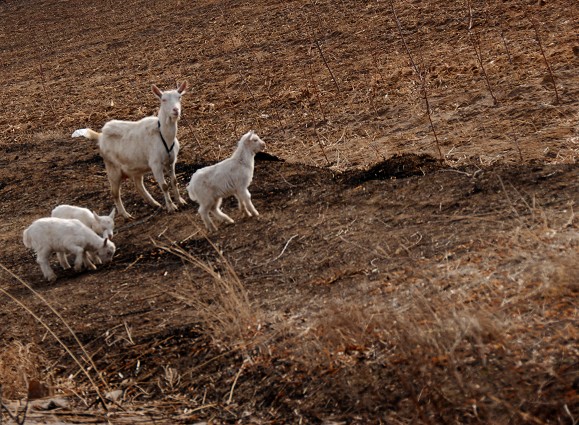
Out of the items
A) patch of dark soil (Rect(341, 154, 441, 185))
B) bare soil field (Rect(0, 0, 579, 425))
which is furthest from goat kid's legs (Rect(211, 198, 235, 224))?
patch of dark soil (Rect(341, 154, 441, 185))

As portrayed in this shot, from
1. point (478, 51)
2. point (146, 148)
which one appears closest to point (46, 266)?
point (146, 148)

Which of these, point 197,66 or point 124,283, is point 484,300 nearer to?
point 124,283

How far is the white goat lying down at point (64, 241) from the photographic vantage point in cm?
1124

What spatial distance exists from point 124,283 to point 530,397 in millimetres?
5336

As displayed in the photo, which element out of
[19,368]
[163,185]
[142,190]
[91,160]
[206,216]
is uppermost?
[19,368]

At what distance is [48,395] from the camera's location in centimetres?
828

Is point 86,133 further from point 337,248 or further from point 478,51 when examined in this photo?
point 478,51

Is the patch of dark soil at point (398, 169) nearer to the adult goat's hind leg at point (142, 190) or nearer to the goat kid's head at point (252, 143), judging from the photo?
the goat kid's head at point (252, 143)

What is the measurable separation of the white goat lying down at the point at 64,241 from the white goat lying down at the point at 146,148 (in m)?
1.79

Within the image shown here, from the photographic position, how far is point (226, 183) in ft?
37.9

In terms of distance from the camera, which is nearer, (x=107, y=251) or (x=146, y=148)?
(x=107, y=251)

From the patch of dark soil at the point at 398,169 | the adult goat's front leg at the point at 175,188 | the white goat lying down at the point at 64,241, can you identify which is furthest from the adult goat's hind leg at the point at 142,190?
the patch of dark soil at the point at 398,169

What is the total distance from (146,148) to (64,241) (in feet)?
8.40

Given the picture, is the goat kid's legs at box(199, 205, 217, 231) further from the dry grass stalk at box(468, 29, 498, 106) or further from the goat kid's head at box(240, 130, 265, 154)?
the dry grass stalk at box(468, 29, 498, 106)
